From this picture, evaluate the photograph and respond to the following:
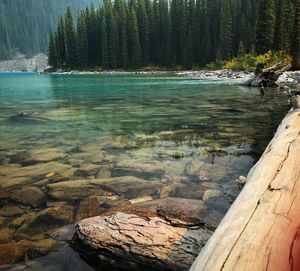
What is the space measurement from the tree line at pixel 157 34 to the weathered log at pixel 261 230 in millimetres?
69070

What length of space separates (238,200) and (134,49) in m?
83.6

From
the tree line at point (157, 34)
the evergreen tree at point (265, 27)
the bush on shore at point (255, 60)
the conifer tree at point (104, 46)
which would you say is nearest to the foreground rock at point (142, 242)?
the bush on shore at point (255, 60)

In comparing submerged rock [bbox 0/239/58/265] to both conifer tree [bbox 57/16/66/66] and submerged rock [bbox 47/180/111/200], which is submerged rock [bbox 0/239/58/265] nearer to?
submerged rock [bbox 47/180/111/200]

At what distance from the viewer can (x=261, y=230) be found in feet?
7.93

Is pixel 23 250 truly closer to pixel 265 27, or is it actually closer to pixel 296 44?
pixel 296 44

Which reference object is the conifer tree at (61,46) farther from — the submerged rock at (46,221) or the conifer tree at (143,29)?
the submerged rock at (46,221)

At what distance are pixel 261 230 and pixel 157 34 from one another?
3509 inches

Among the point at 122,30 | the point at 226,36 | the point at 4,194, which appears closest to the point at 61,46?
the point at 122,30

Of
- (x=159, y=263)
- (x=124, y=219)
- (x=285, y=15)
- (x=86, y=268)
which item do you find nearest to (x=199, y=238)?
(x=159, y=263)

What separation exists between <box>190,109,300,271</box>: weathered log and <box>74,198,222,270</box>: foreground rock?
72cm

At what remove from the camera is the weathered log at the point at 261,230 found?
6.78 ft

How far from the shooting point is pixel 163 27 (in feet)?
284

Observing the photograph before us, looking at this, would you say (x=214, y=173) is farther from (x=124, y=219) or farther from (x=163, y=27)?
(x=163, y=27)

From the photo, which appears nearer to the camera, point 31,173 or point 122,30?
point 31,173
